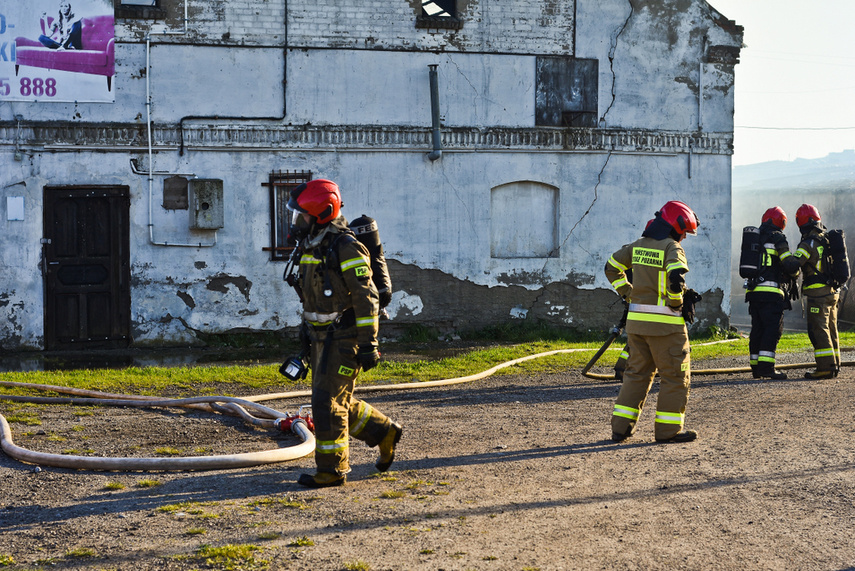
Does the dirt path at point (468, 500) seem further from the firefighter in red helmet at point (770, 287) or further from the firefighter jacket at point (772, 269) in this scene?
the firefighter jacket at point (772, 269)

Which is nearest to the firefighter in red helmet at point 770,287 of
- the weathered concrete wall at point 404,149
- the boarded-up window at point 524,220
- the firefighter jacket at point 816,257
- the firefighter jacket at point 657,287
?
the firefighter jacket at point 816,257

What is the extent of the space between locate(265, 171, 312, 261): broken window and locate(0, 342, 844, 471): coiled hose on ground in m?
4.58

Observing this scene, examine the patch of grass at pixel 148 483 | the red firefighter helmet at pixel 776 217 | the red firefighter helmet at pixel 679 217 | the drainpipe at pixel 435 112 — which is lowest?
the patch of grass at pixel 148 483

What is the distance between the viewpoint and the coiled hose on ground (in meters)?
6.05

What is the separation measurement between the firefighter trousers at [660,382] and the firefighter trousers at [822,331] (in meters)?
4.76

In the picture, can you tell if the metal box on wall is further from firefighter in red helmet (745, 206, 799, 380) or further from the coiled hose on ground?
firefighter in red helmet (745, 206, 799, 380)

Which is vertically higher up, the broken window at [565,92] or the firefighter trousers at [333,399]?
the broken window at [565,92]

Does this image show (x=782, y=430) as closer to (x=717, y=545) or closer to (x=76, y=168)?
(x=717, y=545)

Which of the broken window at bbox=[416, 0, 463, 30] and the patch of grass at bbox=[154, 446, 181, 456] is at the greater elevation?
the broken window at bbox=[416, 0, 463, 30]

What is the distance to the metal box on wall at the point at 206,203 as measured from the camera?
14.0 meters

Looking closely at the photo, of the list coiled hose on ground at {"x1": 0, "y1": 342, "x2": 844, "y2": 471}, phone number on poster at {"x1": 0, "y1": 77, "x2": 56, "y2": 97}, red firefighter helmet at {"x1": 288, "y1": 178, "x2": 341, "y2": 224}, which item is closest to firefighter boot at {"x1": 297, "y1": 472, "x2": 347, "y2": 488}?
coiled hose on ground at {"x1": 0, "y1": 342, "x2": 844, "y2": 471}

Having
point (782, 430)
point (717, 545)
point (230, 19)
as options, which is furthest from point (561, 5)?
point (717, 545)

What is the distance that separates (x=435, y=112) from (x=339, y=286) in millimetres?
9384

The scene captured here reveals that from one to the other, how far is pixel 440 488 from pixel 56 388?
5258mm
